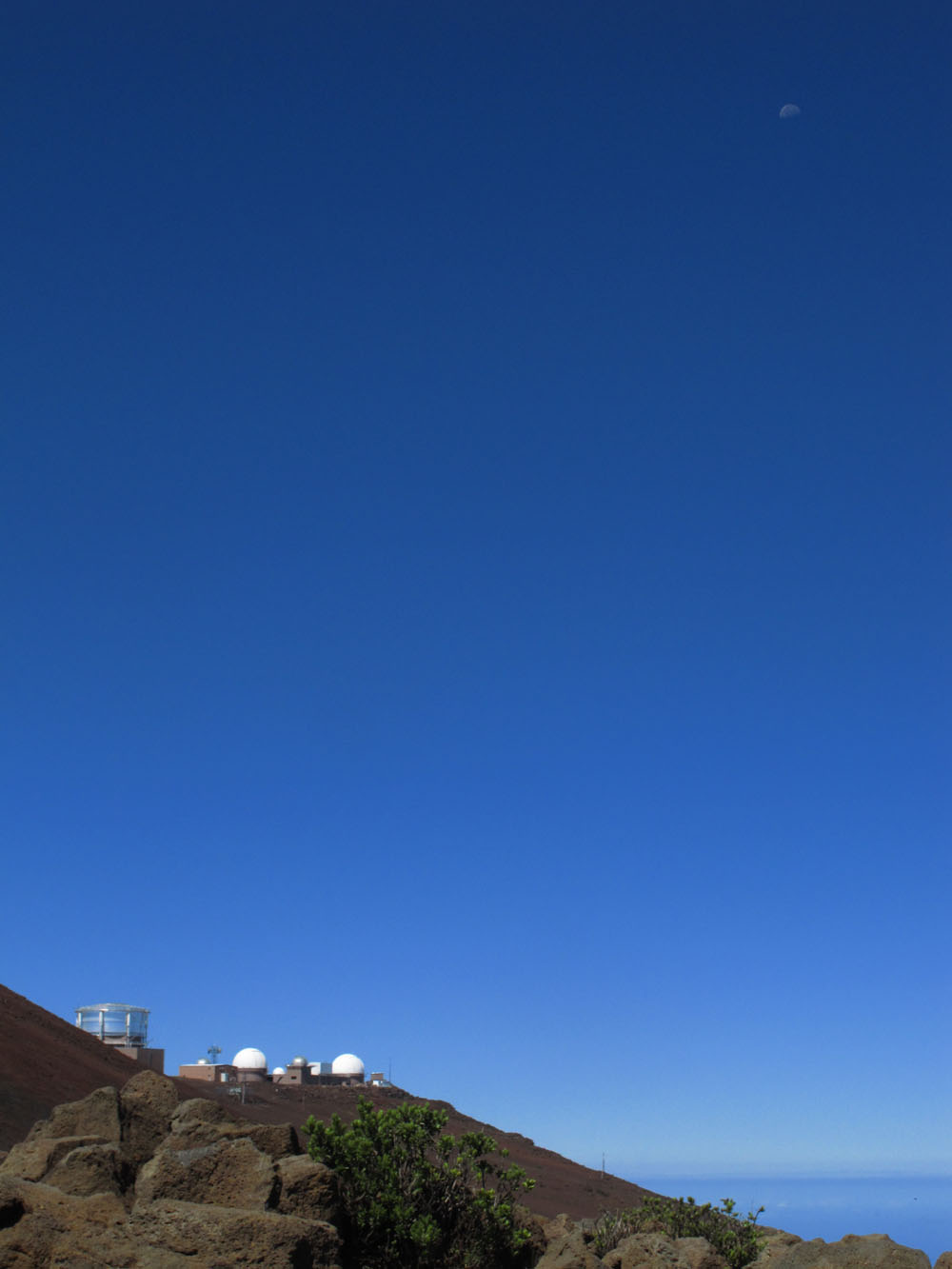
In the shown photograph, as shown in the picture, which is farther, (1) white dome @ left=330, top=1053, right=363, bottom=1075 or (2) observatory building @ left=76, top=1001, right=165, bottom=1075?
(1) white dome @ left=330, top=1053, right=363, bottom=1075

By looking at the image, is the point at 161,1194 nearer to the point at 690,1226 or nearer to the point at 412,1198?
the point at 412,1198

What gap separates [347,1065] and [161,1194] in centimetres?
6772

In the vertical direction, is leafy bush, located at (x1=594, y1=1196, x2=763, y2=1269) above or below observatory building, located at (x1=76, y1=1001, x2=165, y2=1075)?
below

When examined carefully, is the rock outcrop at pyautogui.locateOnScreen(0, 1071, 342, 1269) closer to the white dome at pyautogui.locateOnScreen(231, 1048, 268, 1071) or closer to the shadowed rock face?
the shadowed rock face

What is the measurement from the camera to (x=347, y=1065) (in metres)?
77.8

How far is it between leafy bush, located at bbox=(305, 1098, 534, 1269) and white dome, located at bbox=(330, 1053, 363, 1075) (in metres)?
62.1

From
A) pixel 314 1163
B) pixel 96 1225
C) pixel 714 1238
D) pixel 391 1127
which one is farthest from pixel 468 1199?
pixel 714 1238

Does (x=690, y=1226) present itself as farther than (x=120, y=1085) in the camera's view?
No

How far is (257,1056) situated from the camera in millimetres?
73062

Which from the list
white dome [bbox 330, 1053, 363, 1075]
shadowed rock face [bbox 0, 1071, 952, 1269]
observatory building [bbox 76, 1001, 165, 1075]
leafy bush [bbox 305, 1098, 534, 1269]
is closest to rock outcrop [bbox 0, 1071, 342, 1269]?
shadowed rock face [bbox 0, 1071, 952, 1269]

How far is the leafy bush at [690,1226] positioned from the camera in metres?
23.4

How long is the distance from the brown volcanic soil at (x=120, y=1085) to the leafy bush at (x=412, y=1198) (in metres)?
21.9

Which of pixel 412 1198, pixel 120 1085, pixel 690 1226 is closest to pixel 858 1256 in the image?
pixel 412 1198

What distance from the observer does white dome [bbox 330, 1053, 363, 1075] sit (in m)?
77.3
